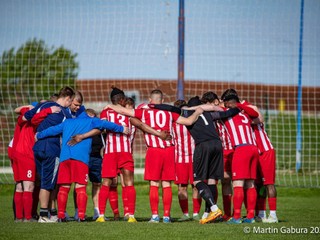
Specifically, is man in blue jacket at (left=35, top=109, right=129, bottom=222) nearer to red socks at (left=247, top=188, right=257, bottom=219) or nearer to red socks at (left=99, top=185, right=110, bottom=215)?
red socks at (left=99, top=185, right=110, bottom=215)

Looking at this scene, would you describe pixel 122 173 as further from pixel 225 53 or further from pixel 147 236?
pixel 225 53

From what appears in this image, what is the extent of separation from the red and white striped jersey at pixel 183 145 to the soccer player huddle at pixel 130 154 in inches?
36.0

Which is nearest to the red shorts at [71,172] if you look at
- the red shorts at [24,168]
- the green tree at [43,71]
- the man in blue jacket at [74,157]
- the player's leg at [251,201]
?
the man in blue jacket at [74,157]

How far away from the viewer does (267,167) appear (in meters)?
13.0

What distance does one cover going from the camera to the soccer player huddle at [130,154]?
1248cm

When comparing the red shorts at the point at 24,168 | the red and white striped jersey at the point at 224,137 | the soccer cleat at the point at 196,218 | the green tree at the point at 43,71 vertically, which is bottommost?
the soccer cleat at the point at 196,218

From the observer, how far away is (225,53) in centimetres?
2156

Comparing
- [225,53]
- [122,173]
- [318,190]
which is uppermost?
[225,53]

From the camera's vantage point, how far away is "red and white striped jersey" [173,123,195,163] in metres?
14.1

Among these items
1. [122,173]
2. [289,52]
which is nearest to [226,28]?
[289,52]

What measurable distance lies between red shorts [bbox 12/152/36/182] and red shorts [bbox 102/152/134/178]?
4.04ft

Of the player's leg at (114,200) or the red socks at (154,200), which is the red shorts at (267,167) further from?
the player's leg at (114,200)

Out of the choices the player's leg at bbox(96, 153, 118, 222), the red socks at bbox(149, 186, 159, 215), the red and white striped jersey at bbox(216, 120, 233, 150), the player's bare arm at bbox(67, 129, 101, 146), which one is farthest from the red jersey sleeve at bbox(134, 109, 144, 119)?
the red and white striped jersey at bbox(216, 120, 233, 150)

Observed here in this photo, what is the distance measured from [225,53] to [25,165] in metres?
9.89
